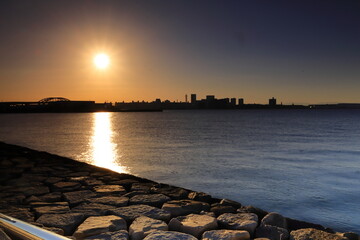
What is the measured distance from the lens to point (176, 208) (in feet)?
15.5

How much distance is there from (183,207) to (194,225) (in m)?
0.95

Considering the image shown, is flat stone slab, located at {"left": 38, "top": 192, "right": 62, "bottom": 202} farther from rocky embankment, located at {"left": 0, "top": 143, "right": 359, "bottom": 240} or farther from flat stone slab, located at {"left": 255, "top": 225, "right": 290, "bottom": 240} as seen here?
flat stone slab, located at {"left": 255, "top": 225, "right": 290, "bottom": 240}

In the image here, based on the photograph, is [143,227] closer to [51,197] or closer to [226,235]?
[226,235]

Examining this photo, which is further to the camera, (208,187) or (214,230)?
(208,187)

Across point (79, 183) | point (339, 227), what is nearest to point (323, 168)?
point (339, 227)

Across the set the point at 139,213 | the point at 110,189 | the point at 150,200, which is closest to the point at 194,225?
the point at 139,213

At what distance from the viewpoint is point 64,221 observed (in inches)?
158

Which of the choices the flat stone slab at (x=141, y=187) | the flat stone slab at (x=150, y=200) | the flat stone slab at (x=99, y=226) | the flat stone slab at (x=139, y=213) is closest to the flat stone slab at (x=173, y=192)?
the flat stone slab at (x=141, y=187)

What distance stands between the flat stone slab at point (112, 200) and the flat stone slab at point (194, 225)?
3.85 feet

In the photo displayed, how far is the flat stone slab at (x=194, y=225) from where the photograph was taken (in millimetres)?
3855

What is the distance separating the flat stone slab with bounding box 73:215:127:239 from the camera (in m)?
3.65

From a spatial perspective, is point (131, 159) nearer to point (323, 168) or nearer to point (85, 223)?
point (323, 168)

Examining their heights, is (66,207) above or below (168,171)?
above

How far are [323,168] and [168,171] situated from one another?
6427 mm
